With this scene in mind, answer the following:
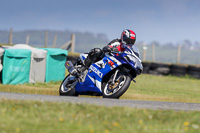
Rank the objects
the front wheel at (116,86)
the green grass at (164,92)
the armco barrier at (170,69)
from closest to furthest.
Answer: the front wheel at (116,86), the green grass at (164,92), the armco barrier at (170,69)

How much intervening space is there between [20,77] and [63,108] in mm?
6498

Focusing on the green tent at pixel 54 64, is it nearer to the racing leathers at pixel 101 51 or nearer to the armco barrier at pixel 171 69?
the racing leathers at pixel 101 51

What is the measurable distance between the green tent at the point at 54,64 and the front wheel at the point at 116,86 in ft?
16.8

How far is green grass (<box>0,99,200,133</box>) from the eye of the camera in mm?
4402

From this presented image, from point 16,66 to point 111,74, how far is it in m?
4.40

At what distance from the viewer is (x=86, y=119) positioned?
4875 mm

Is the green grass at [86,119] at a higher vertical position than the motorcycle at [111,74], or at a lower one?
lower

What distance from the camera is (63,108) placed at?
17.4 feet

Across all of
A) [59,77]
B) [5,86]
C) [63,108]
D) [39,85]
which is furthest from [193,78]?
[63,108]

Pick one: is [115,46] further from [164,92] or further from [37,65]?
[164,92]

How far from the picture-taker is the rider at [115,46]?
805 centimetres

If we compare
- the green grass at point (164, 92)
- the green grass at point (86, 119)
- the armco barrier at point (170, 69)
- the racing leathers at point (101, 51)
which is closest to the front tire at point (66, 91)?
the racing leathers at point (101, 51)

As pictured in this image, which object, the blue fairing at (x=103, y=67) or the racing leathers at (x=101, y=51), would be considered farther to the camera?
the racing leathers at (x=101, y=51)

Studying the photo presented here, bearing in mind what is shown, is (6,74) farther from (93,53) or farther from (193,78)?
(193,78)
